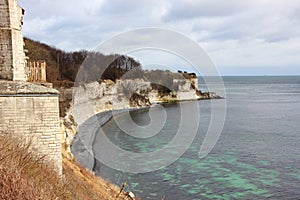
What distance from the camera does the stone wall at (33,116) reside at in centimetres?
903

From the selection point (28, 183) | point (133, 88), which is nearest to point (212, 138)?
point (28, 183)

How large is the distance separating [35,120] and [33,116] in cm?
14

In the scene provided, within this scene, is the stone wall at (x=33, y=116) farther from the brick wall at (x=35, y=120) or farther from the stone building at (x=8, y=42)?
the stone building at (x=8, y=42)

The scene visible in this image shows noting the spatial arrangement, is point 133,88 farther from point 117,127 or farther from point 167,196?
point 167,196

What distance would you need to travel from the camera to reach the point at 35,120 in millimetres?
9289

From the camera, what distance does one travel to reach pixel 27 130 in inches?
363

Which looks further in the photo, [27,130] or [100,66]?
[100,66]

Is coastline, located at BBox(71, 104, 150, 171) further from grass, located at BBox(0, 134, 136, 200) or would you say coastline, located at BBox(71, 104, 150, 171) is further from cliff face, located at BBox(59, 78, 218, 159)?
grass, located at BBox(0, 134, 136, 200)

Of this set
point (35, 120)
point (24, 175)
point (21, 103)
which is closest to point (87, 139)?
point (35, 120)

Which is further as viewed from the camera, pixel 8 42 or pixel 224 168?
pixel 224 168

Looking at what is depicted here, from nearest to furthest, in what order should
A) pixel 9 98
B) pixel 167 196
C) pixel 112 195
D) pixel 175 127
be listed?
pixel 9 98 → pixel 112 195 → pixel 167 196 → pixel 175 127

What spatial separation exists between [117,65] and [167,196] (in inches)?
2363

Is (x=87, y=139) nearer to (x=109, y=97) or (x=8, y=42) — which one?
(x=8, y=42)

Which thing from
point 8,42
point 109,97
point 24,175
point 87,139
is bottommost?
point 87,139
